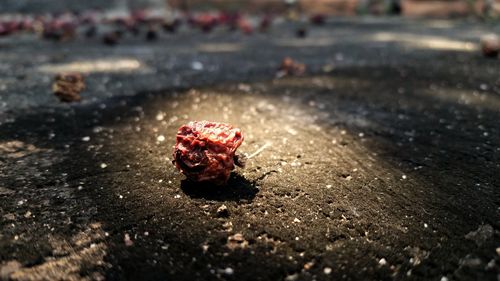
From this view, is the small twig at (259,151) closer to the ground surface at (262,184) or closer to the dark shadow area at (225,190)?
the ground surface at (262,184)

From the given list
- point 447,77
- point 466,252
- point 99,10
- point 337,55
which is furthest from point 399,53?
point 99,10

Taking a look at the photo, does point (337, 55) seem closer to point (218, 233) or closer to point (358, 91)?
point (358, 91)

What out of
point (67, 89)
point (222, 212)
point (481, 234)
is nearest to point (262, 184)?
point (222, 212)

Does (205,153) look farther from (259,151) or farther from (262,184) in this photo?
(259,151)


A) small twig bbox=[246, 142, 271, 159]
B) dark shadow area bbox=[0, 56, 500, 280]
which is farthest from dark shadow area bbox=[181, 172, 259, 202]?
small twig bbox=[246, 142, 271, 159]

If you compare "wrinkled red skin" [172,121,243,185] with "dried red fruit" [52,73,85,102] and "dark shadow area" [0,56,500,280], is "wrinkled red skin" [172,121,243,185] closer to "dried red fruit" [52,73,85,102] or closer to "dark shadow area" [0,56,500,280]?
"dark shadow area" [0,56,500,280]

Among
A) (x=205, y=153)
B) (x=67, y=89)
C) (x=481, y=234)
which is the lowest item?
(x=481, y=234)

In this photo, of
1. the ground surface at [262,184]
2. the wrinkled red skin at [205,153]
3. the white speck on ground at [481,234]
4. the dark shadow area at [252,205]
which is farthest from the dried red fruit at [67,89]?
the white speck on ground at [481,234]
